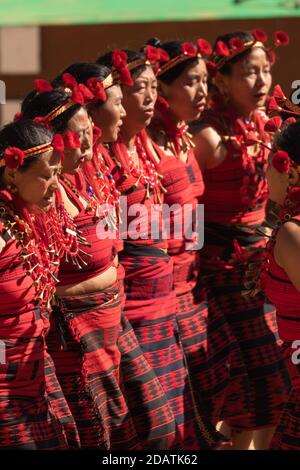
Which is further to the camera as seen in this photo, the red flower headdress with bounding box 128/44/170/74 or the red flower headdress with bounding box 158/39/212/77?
the red flower headdress with bounding box 158/39/212/77

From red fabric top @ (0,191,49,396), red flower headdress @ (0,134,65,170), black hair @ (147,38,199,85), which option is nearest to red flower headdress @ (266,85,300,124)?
black hair @ (147,38,199,85)

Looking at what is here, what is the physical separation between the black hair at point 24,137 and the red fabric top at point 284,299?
920 millimetres

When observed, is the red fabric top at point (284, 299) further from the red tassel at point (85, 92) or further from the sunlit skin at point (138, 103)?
the sunlit skin at point (138, 103)

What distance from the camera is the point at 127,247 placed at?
540 cm

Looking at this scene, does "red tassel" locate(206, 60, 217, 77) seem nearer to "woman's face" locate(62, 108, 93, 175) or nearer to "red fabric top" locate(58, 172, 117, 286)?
"woman's face" locate(62, 108, 93, 175)

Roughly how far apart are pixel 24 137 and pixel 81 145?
21.2 inches

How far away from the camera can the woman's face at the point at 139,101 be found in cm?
545

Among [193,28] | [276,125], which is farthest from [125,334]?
[193,28]

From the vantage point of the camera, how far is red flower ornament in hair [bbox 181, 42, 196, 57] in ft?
19.0

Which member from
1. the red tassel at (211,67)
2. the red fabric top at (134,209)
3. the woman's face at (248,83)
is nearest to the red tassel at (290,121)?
the red fabric top at (134,209)

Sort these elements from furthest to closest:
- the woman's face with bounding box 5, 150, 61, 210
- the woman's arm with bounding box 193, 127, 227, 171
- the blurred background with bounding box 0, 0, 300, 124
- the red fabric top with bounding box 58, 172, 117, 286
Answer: the blurred background with bounding box 0, 0, 300, 124 → the woman's arm with bounding box 193, 127, 227, 171 → the red fabric top with bounding box 58, 172, 117, 286 → the woman's face with bounding box 5, 150, 61, 210

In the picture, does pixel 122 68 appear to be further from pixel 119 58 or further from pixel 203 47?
pixel 203 47

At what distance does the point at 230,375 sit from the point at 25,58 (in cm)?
407

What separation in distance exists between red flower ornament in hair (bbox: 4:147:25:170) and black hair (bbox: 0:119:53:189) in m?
0.08
